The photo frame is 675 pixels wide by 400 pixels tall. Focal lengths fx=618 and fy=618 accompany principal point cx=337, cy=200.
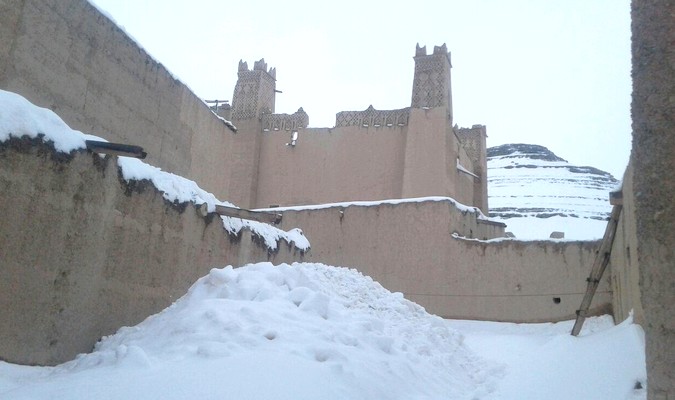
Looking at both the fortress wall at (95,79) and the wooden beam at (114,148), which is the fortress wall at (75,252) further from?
the fortress wall at (95,79)

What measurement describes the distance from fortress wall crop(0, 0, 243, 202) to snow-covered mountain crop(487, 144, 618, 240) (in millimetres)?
31553

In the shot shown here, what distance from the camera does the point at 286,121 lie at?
2028cm

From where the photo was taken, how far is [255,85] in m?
20.7

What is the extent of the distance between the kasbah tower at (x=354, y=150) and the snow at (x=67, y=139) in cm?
1028

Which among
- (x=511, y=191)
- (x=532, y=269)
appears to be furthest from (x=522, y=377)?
(x=511, y=191)

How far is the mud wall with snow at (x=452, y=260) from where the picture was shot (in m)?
12.5

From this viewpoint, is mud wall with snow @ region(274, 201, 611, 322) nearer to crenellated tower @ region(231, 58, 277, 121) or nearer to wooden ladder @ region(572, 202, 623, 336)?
wooden ladder @ region(572, 202, 623, 336)

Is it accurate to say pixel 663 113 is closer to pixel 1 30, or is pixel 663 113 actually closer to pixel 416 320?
pixel 416 320

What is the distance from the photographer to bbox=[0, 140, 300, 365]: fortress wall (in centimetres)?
445

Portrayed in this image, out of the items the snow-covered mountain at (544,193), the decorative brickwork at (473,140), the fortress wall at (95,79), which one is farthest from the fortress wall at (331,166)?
the snow-covered mountain at (544,193)

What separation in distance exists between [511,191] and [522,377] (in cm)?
5340

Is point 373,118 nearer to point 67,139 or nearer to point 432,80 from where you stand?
point 432,80

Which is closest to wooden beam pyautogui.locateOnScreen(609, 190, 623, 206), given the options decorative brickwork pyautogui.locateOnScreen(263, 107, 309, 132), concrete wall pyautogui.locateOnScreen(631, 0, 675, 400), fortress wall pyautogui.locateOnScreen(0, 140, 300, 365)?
fortress wall pyautogui.locateOnScreen(0, 140, 300, 365)

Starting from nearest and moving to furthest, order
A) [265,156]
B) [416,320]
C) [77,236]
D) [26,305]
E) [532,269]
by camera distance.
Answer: [26,305] → [77,236] → [416,320] → [532,269] → [265,156]
